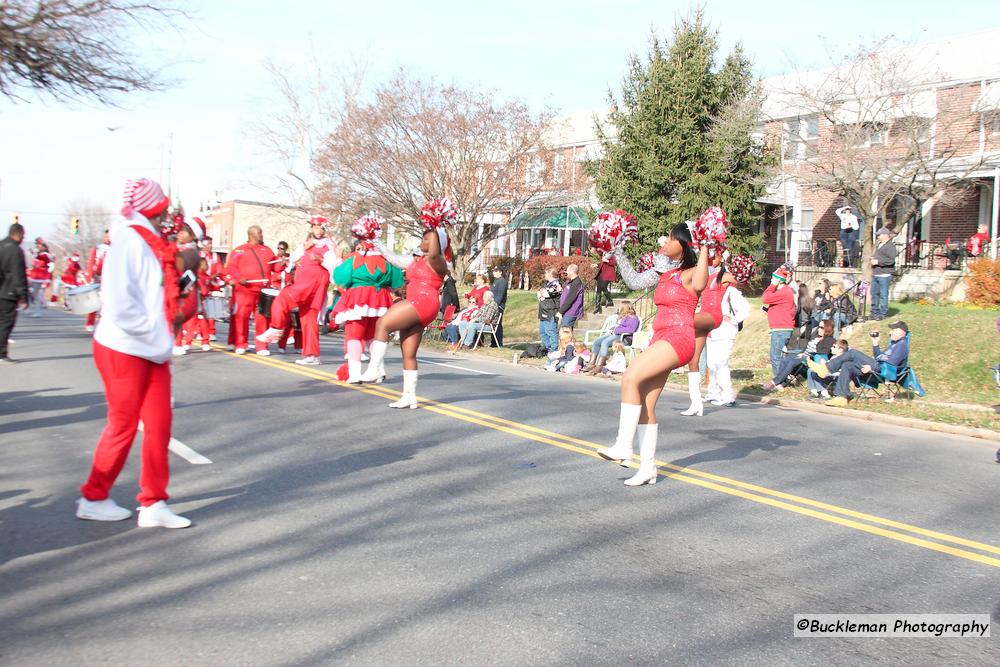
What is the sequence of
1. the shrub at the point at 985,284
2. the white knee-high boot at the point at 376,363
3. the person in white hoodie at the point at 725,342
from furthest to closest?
1. the shrub at the point at 985,284
2. the person in white hoodie at the point at 725,342
3. the white knee-high boot at the point at 376,363

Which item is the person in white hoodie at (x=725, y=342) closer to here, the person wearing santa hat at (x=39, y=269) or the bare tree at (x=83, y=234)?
the person wearing santa hat at (x=39, y=269)

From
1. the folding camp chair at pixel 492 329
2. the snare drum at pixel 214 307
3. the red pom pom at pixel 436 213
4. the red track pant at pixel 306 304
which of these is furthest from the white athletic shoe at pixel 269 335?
the folding camp chair at pixel 492 329

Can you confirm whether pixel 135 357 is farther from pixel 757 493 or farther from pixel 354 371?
pixel 354 371

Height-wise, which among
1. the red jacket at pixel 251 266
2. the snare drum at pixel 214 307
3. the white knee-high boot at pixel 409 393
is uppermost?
the red jacket at pixel 251 266

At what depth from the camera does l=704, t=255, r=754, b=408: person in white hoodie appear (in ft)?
45.1

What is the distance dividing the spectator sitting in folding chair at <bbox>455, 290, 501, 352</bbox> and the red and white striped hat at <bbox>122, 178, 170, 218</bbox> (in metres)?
17.3

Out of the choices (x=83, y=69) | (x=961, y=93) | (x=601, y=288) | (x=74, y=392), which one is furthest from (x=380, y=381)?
(x=961, y=93)

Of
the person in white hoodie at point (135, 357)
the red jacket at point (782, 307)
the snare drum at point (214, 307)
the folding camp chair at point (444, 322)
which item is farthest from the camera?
the folding camp chair at point (444, 322)

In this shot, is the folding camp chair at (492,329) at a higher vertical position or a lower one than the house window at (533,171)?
lower

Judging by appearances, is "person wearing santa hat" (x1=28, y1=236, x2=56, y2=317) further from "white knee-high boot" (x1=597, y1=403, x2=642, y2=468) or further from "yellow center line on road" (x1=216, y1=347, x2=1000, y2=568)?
"white knee-high boot" (x1=597, y1=403, x2=642, y2=468)

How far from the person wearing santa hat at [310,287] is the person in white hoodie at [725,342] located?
595cm

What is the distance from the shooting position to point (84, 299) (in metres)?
6.27

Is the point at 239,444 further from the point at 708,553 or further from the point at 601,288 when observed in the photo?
the point at 601,288

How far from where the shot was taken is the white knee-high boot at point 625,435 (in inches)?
300
